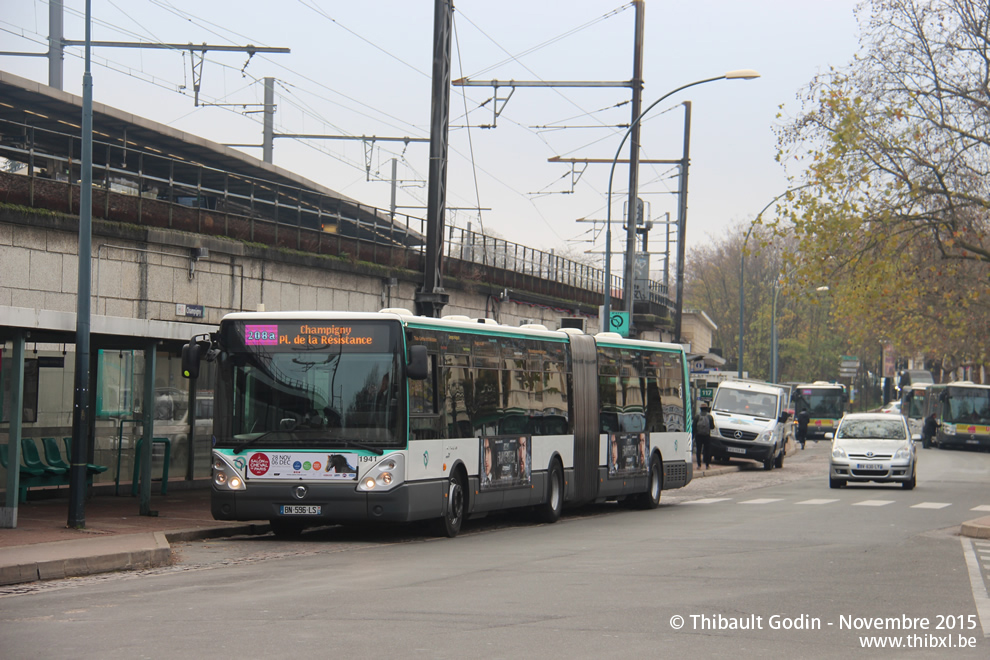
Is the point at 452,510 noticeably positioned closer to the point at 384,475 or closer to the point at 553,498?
the point at 384,475

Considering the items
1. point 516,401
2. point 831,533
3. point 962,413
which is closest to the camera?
point 831,533

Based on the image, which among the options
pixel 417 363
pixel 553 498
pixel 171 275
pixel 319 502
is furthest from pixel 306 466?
pixel 171 275

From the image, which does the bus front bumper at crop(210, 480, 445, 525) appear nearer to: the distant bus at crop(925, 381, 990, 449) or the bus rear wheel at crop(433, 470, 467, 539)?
the bus rear wheel at crop(433, 470, 467, 539)

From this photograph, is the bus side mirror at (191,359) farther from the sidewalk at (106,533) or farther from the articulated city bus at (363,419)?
the sidewalk at (106,533)

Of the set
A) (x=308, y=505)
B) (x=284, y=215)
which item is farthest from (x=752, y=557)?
(x=284, y=215)

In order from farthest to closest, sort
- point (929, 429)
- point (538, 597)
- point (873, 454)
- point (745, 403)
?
point (929, 429)
point (745, 403)
point (873, 454)
point (538, 597)

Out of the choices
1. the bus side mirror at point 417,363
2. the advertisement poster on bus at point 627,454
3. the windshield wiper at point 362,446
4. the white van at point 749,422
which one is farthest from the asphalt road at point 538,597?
the white van at point 749,422

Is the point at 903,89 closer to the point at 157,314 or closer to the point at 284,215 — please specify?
the point at 284,215

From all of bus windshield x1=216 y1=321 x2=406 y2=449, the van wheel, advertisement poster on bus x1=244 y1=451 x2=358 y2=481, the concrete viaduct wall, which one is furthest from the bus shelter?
the van wheel

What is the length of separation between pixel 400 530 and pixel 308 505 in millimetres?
2780

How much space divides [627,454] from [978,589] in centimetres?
1139

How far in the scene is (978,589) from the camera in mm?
11594

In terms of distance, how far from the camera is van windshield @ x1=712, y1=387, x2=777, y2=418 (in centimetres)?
4066

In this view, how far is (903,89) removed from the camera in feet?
112
